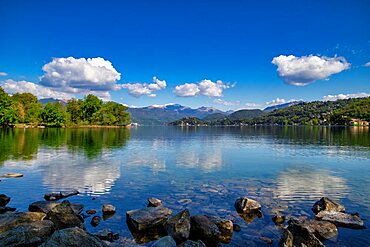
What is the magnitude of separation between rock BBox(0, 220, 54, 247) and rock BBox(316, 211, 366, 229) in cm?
1866

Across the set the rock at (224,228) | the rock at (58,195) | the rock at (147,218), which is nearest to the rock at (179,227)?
the rock at (147,218)

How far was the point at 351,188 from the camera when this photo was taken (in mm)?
30203

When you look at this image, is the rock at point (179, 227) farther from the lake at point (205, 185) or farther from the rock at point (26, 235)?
the rock at point (26, 235)

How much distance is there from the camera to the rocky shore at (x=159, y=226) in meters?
14.1

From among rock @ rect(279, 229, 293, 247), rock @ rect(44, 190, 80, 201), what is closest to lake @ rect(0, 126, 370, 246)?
rock @ rect(44, 190, 80, 201)

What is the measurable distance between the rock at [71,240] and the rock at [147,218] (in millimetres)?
5109

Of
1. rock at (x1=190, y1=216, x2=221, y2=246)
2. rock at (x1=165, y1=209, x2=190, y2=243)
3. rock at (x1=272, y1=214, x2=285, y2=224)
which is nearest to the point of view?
rock at (x1=165, y1=209, x2=190, y2=243)

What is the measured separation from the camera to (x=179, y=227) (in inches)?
667

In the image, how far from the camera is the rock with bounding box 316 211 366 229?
19219 millimetres

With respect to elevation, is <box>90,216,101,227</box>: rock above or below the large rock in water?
below

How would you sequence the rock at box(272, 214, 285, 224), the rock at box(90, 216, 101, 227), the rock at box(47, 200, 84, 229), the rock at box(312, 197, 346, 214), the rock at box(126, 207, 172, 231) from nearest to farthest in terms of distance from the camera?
the rock at box(47, 200, 84, 229) → the rock at box(126, 207, 172, 231) → the rock at box(90, 216, 101, 227) → the rock at box(272, 214, 285, 224) → the rock at box(312, 197, 346, 214)

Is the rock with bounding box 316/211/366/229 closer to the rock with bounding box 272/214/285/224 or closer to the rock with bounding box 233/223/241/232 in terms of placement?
the rock with bounding box 272/214/285/224

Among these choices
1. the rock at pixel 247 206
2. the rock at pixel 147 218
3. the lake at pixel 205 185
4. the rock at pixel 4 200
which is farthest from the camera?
the rock at pixel 4 200

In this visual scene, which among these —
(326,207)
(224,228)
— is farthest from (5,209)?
(326,207)
